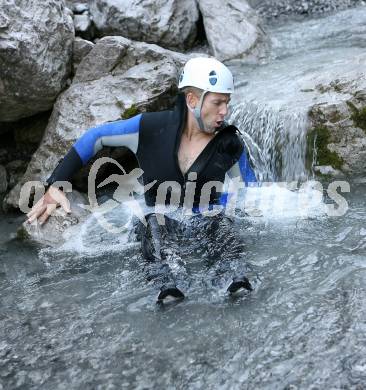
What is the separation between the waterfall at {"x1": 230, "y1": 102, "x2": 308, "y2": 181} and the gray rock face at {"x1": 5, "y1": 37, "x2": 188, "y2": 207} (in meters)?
1.10

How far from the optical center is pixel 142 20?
9672 millimetres

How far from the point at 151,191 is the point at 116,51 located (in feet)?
9.72

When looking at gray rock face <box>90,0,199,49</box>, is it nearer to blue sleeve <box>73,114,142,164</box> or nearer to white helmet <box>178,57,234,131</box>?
blue sleeve <box>73,114,142,164</box>

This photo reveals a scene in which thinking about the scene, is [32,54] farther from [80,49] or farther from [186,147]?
[186,147]

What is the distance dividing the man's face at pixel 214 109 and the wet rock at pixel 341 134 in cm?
232

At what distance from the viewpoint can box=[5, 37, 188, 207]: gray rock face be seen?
21.0 feet

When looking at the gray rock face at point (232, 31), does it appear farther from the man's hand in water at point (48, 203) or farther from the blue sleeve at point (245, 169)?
the man's hand in water at point (48, 203)

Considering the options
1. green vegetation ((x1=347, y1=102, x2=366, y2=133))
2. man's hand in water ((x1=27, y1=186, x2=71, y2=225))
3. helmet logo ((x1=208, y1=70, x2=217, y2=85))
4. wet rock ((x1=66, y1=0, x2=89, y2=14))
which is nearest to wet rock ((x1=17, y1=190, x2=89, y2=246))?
man's hand in water ((x1=27, y1=186, x2=71, y2=225))

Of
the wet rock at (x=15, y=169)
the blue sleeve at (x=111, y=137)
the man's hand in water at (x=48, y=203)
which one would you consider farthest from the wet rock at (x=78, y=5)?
the man's hand in water at (x=48, y=203)

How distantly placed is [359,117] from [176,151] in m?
2.72

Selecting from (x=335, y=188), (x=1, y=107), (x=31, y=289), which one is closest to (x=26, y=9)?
(x=1, y=107)

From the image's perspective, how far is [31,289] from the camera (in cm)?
432

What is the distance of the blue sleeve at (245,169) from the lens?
15.0ft

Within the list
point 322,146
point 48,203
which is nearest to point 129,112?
point 48,203
